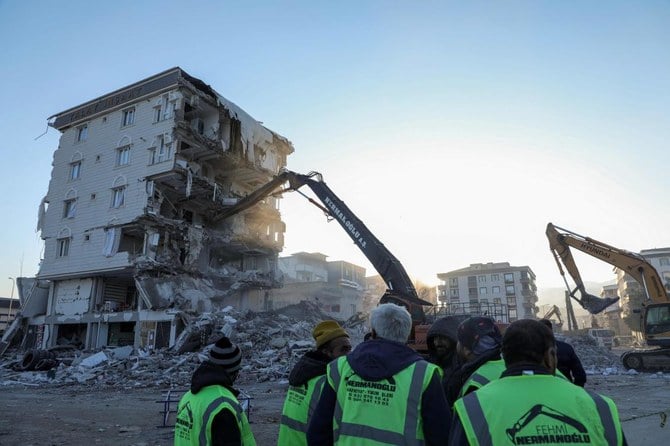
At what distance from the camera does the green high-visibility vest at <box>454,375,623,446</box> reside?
1.64 metres

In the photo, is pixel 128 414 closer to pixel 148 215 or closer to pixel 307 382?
pixel 307 382

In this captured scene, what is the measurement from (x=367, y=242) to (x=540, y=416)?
13.8 metres

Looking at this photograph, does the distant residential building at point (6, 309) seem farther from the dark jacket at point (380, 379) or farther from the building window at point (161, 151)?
the dark jacket at point (380, 379)

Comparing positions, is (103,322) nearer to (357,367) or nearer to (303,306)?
(303,306)

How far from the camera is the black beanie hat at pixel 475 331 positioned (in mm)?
3053

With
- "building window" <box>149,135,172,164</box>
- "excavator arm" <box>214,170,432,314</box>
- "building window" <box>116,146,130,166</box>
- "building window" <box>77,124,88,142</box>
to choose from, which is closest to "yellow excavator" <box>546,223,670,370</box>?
"excavator arm" <box>214,170,432,314</box>

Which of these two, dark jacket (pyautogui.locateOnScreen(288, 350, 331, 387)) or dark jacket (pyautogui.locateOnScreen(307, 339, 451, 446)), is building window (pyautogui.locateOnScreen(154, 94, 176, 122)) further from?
dark jacket (pyautogui.locateOnScreen(307, 339, 451, 446))

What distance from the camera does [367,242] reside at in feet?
50.6

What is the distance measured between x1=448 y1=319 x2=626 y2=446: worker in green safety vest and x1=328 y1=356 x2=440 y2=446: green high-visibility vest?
1.46ft

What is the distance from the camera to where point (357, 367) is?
2434mm

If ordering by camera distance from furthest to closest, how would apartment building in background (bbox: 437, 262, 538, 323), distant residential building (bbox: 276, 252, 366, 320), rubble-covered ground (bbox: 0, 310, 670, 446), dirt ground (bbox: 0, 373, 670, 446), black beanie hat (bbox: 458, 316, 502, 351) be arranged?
apartment building in background (bbox: 437, 262, 538, 323), distant residential building (bbox: 276, 252, 366, 320), rubble-covered ground (bbox: 0, 310, 670, 446), dirt ground (bbox: 0, 373, 670, 446), black beanie hat (bbox: 458, 316, 502, 351)

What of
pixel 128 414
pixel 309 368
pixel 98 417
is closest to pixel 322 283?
pixel 128 414

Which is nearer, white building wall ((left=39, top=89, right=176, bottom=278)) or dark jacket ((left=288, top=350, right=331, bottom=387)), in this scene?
dark jacket ((left=288, top=350, right=331, bottom=387))

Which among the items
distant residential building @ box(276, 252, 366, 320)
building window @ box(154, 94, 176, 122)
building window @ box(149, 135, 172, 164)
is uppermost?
building window @ box(154, 94, 176, 122)
